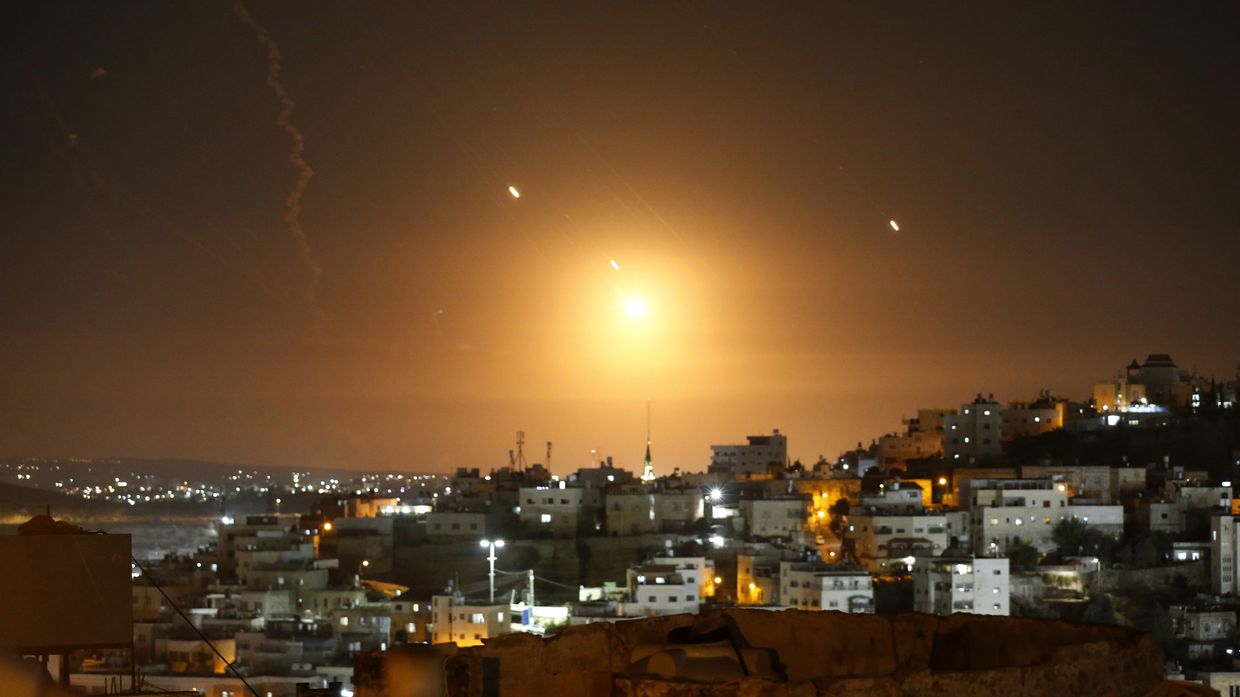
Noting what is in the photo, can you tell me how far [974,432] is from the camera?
4181 centimetres

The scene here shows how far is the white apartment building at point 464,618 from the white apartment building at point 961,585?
19.2 ft

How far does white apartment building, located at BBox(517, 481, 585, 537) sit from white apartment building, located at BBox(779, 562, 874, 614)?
25.9 feet

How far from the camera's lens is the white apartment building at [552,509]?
35.7 m

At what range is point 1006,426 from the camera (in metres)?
42.8

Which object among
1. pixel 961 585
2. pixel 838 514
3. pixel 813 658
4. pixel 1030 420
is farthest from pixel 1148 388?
pixel 813 658

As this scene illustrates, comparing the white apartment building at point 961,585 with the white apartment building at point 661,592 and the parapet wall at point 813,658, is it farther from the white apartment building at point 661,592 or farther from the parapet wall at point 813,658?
the parapet wall at point 813,658

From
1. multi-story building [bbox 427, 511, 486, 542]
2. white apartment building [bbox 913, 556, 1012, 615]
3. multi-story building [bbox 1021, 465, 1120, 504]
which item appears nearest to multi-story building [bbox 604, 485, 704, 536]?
multi-story building [bbox 427, 511, 486, 542]

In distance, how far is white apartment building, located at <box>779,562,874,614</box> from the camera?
27.1 meters

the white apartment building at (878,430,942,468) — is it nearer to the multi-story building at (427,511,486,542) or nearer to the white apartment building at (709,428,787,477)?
the white apartment building at (709,428,787,477)

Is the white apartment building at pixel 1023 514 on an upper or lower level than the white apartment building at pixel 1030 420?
lower

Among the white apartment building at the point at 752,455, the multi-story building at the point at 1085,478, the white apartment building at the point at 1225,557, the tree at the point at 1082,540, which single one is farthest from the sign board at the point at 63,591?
the white apartment building at the point at 752,455

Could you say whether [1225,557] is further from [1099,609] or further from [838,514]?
[838,514]

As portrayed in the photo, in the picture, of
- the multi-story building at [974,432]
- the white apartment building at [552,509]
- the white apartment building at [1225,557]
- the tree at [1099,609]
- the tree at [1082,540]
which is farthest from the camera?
the multi-story building at [974,432]

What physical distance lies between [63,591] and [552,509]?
31.4 metres
